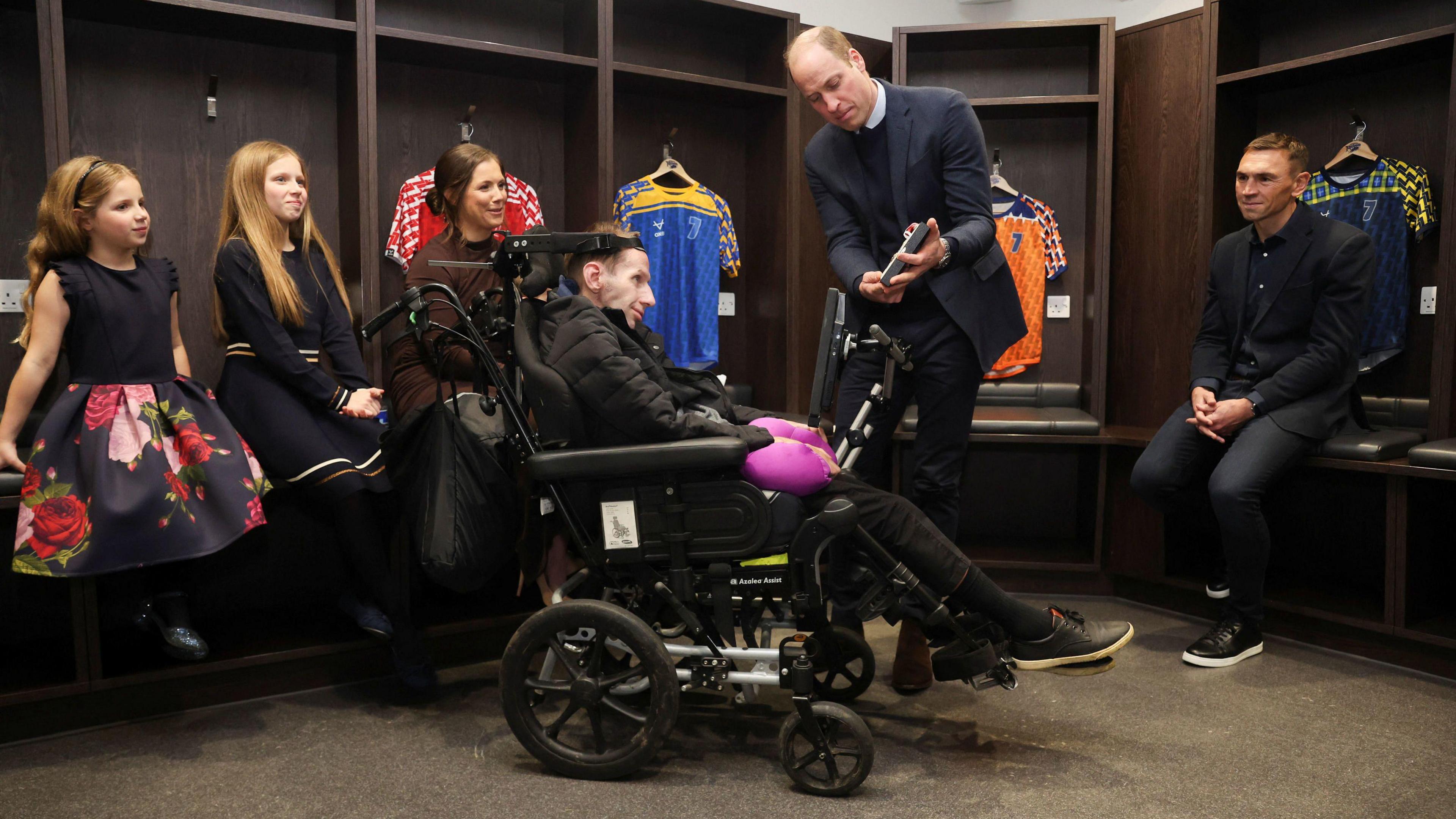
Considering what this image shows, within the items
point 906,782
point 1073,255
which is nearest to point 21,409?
point 906,782

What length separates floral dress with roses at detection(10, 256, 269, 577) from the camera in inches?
86.4

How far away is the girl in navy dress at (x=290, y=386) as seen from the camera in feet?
8.17

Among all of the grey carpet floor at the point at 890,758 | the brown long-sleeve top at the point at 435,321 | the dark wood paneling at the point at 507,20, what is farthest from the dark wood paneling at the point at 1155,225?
the brown long-sleeve top at the point at 435,321

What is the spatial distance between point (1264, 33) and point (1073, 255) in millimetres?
1018

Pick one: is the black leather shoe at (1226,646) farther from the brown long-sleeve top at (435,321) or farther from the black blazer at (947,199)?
the brown long-sleeve top at (435,321)

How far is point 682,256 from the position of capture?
3.79 meters

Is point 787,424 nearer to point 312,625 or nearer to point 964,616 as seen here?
point 964,616

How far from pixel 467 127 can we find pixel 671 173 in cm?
82

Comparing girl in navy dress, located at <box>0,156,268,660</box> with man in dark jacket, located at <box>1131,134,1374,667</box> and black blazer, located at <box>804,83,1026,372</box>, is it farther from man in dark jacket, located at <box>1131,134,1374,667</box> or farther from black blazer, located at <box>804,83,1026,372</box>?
man in dark jacket, located at <box>1131,134,1374,667</box>

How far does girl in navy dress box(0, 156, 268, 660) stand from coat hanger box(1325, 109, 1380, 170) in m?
3.45

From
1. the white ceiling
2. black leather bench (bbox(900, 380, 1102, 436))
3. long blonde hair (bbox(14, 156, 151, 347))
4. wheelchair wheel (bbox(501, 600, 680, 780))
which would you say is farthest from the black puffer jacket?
the white ceiling

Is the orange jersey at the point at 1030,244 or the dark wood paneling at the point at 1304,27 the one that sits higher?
the dark wood paneling at the point at 1304,27

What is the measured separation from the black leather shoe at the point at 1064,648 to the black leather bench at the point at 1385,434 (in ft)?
3.94

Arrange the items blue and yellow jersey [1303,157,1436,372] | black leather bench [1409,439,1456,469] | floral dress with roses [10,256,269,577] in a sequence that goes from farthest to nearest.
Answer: blue and yellow jersey [1303,157,1436,372]
black leather bench [1409,439,1456,469]
floral dress with roses [10,256,269,577]
